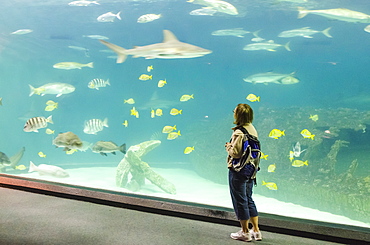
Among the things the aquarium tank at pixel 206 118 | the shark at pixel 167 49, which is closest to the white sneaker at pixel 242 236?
the aquarium tank at pixel 206 118

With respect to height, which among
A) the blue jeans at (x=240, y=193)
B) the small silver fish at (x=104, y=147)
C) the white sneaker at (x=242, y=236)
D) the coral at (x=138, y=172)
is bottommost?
the coral at (x=138, y=172)

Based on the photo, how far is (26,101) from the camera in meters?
35.7

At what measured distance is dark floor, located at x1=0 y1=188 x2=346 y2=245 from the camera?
2.17m

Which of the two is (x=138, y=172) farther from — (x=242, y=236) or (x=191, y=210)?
(x=242, y=236)

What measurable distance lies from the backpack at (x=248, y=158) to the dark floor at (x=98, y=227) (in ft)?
1.90

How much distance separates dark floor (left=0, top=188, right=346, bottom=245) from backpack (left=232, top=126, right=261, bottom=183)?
578 millimetres

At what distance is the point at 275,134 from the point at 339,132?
5191 mm

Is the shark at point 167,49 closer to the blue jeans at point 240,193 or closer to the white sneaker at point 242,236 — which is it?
the blue jeans at point 240,193

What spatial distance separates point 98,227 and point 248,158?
144 centimetres

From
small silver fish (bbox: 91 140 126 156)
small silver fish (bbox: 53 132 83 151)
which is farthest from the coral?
small silver fish (bbox: 53 132 83 151)

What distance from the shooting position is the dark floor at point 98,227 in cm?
217

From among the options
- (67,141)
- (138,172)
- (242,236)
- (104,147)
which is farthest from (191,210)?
(138,172)

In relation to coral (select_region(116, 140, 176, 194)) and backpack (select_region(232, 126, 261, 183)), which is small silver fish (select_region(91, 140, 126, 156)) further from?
backpack (select_region(232, 126, 261, 183))

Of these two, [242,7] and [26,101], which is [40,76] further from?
[242,7]
